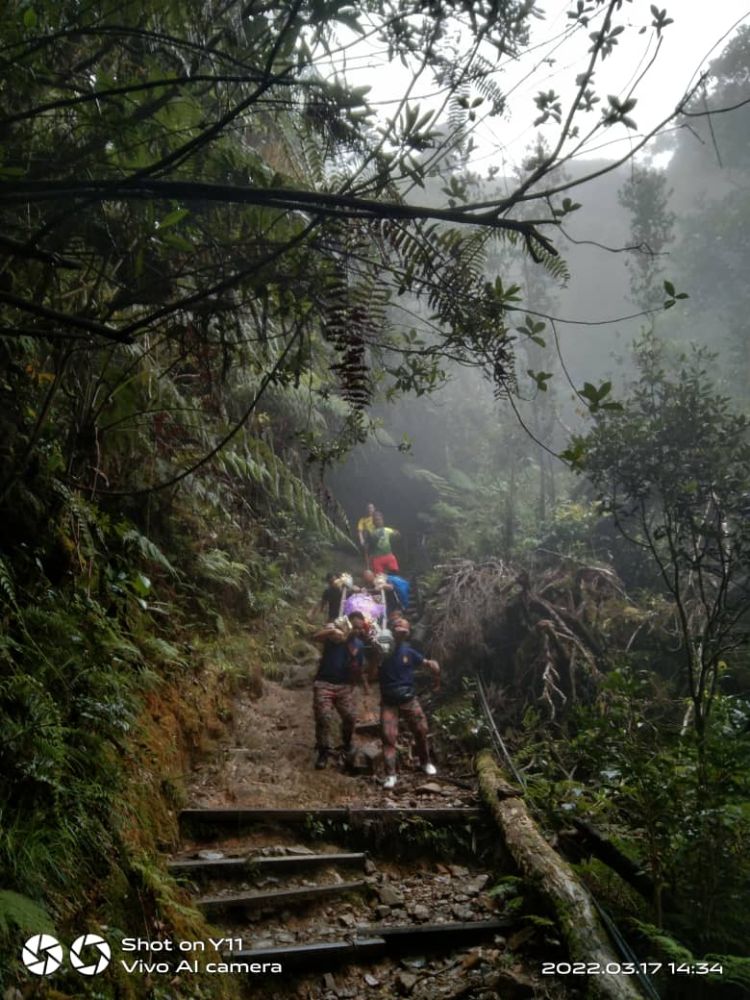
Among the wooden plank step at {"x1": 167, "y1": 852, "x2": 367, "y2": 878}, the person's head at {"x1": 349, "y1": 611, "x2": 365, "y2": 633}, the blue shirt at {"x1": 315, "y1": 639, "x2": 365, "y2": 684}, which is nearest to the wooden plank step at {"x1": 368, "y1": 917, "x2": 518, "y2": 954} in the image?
the wooden plank step at {"x1": 167, "y1": 852, "x2": 367, "y2": 878}

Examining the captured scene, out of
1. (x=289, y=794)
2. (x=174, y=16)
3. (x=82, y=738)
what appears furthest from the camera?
(x=289, y=794)

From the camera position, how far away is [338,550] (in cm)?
1312

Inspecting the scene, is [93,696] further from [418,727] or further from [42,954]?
[418,727]

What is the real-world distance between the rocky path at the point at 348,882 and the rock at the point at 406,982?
0.01 metres

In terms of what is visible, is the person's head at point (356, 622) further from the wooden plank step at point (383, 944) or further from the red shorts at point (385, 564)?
the red shorts at point (385, 564)

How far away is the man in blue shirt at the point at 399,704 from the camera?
547 cm

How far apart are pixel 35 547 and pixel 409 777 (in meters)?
3.82

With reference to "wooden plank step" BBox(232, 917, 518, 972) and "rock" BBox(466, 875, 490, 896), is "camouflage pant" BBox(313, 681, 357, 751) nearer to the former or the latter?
"rock" BBox(466, 875, 490, 896)

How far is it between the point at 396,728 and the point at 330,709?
66cm

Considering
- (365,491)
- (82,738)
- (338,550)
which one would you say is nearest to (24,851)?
(82,738)

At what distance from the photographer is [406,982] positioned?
2.85 meters

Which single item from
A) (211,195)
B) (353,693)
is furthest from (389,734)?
(211,195)

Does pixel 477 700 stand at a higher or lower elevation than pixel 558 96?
lower

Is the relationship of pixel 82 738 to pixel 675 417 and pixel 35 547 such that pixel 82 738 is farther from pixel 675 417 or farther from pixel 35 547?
pixel 675 417
